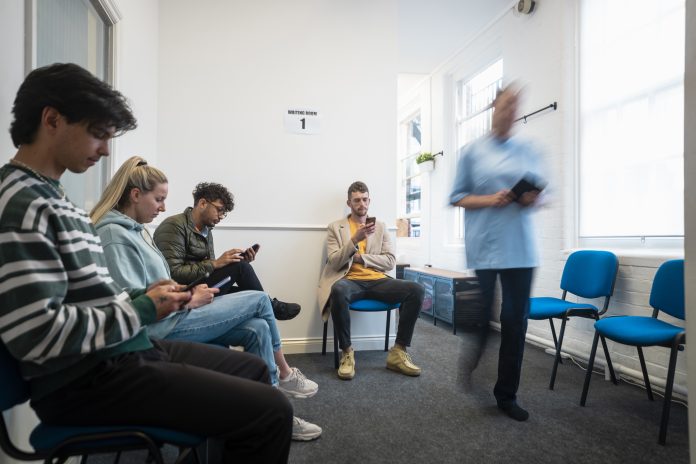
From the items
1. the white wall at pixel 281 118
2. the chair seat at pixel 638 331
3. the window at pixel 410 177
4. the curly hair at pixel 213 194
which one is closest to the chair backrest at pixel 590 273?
the chair seat at pixel 638 331

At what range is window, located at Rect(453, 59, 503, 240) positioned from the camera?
4.38m

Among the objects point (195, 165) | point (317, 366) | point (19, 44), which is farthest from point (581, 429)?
point (195, 165)

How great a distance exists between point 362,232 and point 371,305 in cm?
50

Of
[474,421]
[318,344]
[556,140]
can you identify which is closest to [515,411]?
[474,421]

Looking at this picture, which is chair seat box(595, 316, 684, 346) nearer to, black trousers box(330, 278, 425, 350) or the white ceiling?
black trousers box(330, 278, 425, 350)

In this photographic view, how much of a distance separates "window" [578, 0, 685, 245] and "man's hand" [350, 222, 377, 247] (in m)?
1.59

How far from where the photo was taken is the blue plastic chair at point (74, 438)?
809mm

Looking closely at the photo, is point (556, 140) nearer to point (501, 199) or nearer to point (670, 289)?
point (670, 289)

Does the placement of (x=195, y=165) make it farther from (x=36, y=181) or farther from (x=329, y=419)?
(x=36, y=181)

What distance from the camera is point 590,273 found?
2678mm

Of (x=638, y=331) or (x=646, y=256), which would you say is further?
(x=646, y=256)

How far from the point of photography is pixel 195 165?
3021mm

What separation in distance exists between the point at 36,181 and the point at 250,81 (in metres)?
2.49

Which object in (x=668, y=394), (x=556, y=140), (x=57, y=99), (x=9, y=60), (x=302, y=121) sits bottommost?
(x=668, y=394)
